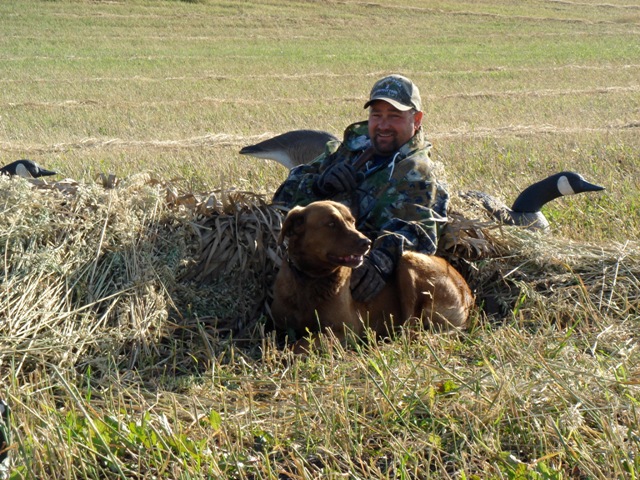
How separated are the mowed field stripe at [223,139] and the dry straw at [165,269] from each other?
7188 mm

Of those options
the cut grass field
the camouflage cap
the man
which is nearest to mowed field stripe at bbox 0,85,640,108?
the cut grass field

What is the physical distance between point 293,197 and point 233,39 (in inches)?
1182

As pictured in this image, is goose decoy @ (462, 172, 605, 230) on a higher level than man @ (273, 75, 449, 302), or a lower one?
lower

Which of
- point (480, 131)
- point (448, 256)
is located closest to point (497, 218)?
point (448, 256)

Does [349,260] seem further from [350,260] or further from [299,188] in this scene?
[299,188]

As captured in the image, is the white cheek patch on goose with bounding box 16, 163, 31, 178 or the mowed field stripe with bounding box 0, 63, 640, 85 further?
the mowed field stripe with bounding box 0, 63, 640, 85

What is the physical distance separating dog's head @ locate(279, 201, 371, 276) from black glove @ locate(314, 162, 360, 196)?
0.80m

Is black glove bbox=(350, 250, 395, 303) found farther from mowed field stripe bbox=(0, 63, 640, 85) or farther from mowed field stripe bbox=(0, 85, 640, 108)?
mowed field stripe bbox=(0, 63, 640, 85)

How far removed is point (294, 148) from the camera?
31.3ft

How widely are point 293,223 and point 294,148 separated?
180 inches

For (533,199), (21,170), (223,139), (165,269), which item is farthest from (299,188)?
(223,139)

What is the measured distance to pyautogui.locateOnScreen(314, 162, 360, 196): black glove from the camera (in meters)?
5.91

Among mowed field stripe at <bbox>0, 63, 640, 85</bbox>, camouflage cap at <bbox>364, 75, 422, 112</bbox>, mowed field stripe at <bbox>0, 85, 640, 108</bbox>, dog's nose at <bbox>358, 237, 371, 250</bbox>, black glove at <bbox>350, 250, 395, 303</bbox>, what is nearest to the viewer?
dog's nose at <bbox>358, 237, 371, 250</bbox>

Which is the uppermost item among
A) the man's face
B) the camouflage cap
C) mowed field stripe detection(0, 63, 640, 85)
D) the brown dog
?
the camouflage cap
